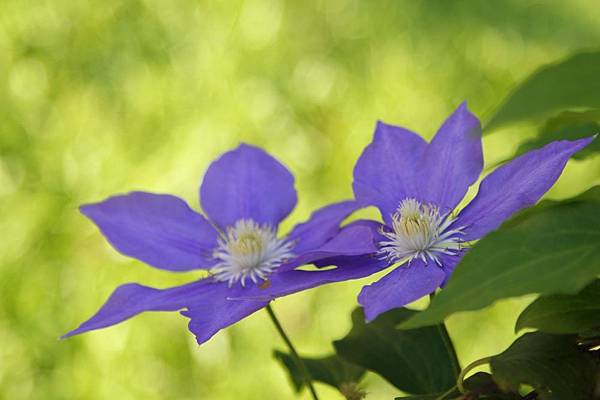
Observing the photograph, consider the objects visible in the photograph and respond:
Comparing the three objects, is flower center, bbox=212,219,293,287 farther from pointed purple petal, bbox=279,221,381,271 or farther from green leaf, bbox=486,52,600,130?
green leaf, bbox=486,52,600,130

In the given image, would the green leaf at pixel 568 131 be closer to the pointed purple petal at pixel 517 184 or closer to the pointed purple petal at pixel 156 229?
the pointed purple petal at pixel 517 184

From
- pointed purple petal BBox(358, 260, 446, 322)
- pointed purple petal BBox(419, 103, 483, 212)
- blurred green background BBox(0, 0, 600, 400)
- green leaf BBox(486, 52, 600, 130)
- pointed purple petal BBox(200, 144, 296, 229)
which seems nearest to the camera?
green leaf BBox(486, 52, 600, 130)

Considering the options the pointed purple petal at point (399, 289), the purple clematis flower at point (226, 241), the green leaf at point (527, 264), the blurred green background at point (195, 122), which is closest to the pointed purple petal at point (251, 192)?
the purple clematis flower at point (226, 241)

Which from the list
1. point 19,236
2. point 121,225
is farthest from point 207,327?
point 19,236

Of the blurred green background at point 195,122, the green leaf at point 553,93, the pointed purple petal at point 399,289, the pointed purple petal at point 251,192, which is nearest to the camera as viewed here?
the green leaf at point 553,93

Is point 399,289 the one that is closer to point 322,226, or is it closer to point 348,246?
point 348,246

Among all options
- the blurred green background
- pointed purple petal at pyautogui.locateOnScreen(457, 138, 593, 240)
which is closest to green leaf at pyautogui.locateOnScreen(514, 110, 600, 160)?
pointed purple petal at pyautogui.locateOnScreen(457, 138, 593, 240)

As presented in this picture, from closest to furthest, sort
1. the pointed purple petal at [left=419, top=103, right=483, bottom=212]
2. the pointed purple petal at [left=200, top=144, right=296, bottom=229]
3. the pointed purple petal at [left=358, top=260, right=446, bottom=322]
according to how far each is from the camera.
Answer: the pointed purple petal at [left=358, top=260, right=446, bottom=322]
the pointed purple petal at [left=419, top=103, right=483, bottom=212]
the pointed purple petal at [left=200, top=144, right=296, bottom=229]
